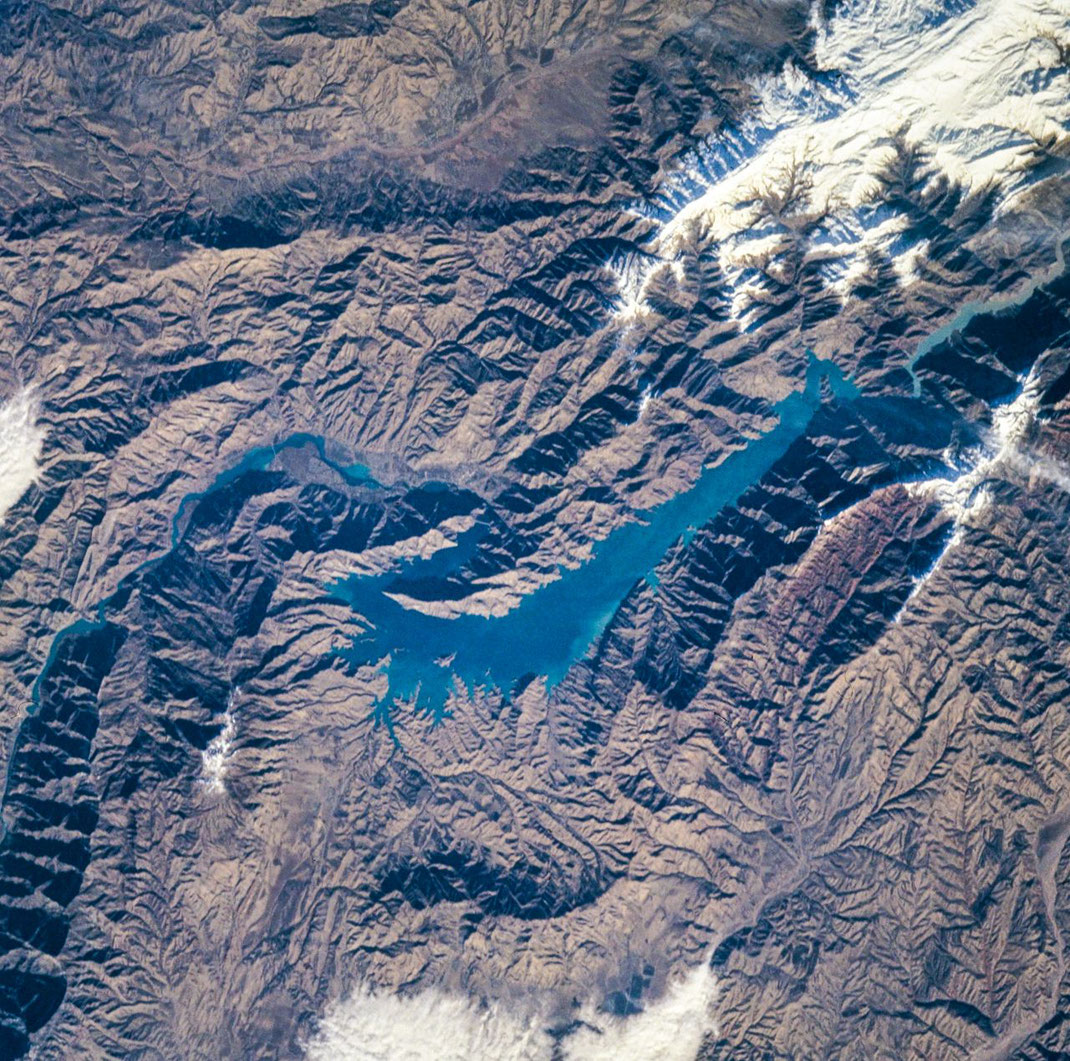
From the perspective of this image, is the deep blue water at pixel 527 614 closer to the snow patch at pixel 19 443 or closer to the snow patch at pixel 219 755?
the snow patch at pixel 219 755

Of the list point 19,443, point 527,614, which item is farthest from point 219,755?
point 19,443

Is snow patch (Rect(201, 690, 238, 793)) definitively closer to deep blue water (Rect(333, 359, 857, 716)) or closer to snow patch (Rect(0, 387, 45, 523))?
deep blue water (Rect(333, 359, 857, 716))

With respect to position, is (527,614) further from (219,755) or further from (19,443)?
(19,443)

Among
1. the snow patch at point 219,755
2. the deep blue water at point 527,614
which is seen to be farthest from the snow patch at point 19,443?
the deep blue water at point 527,614

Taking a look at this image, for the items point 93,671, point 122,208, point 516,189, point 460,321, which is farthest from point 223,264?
point 93,671

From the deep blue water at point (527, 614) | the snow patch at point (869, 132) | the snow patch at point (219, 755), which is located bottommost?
the snow patch at point (219, 755)

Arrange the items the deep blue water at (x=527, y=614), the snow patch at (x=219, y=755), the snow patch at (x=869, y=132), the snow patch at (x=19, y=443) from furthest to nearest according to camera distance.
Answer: the deep blue water at (x=527, y=614) → the snow patch at (x=19, y=443) → the snow patch at (x=219, y=755) → the snow patch at (x=869, y=132)

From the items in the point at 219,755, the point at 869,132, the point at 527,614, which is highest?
the point at 869,132

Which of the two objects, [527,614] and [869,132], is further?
[527,614]
